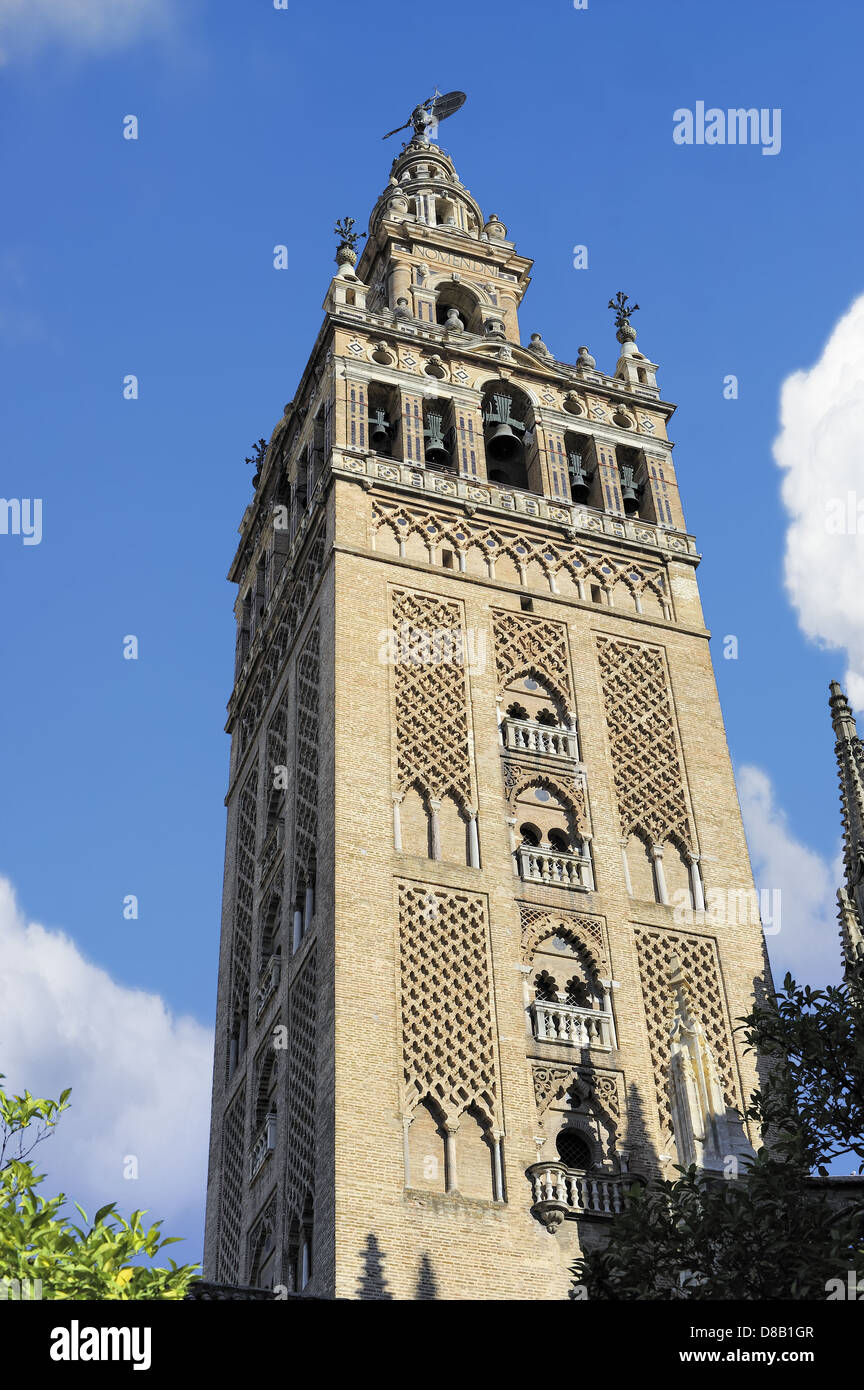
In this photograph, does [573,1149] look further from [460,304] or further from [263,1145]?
[460,304]

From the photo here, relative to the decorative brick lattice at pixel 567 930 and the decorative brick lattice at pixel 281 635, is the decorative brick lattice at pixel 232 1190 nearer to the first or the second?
the decorative brick lattice at pixel 567 930

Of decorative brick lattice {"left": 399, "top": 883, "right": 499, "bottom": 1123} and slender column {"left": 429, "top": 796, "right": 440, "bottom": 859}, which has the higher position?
slender column {"left": 429, "top": 796, "right": 440, "bottom": 859}

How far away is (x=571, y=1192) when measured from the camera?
76.4 ft

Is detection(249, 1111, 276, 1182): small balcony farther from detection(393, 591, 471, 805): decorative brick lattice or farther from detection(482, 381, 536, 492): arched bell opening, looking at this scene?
detection(482, 381, 536, 492): arched bell opening

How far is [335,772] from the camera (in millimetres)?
26328

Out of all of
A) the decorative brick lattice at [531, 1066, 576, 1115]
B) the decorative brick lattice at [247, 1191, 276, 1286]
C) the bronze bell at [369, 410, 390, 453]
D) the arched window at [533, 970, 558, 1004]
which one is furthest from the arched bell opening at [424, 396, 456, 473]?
the decorative brick lattice at [247, 1191, 276, 1286]

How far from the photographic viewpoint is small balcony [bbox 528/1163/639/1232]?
22.8 meters

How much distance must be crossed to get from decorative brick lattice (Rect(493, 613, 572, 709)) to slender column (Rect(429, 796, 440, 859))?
10.1 feet

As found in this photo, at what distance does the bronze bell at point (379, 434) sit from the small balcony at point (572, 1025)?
1173 centimetres

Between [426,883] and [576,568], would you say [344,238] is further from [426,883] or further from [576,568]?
[426,883]

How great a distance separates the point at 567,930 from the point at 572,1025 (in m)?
1.59

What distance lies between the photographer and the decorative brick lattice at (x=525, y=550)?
30.7 m

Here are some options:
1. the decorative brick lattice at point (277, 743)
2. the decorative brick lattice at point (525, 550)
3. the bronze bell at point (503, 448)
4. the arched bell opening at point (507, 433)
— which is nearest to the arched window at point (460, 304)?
the arched bell opening at point (507, 433)
